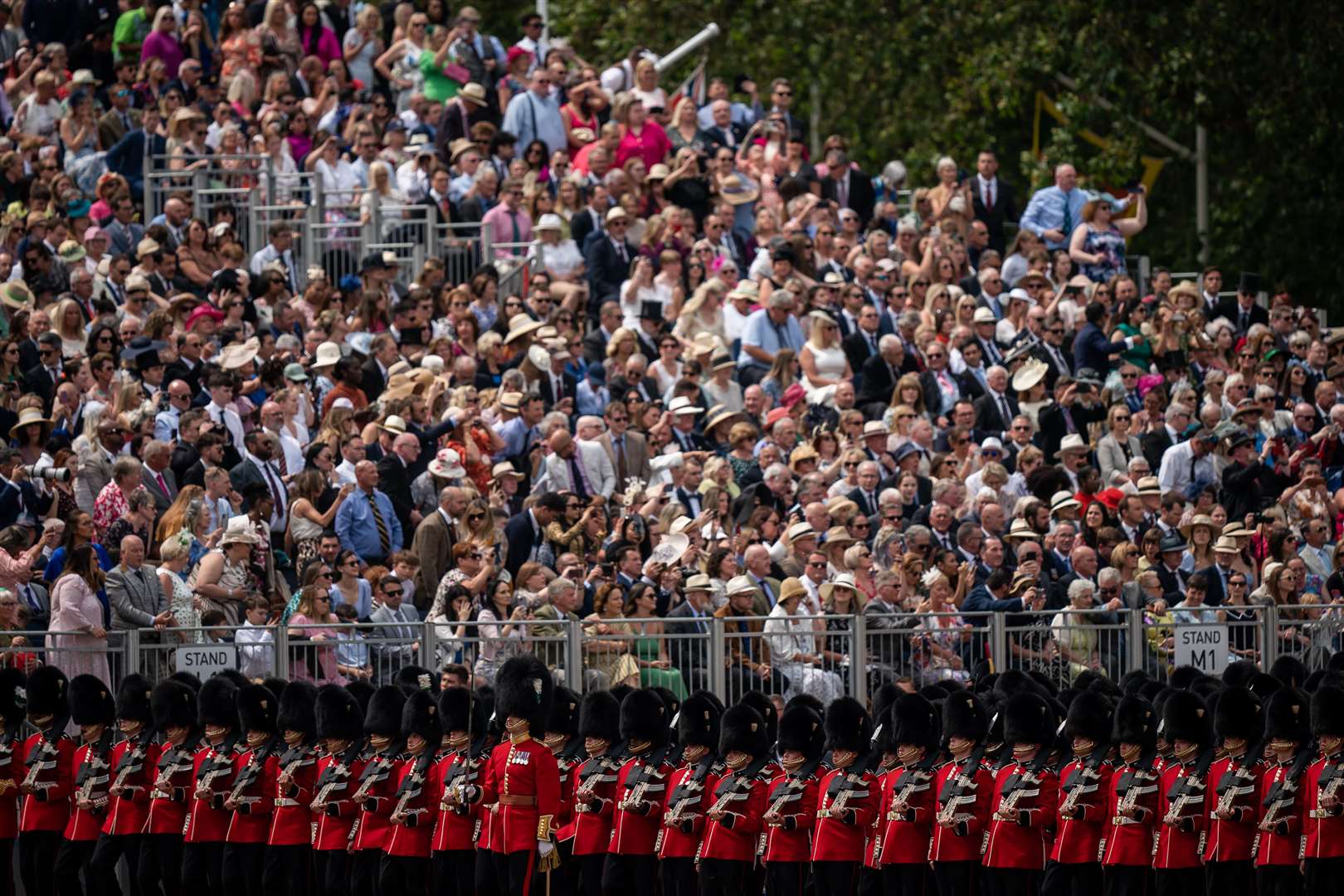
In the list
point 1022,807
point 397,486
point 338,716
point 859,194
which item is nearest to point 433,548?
point 397,486

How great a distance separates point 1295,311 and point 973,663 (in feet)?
30.6

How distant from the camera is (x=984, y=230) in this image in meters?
29.1

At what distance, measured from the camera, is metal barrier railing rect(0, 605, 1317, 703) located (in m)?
19.5

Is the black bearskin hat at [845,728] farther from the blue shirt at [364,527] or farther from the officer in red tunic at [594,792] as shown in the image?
the blue shirt at [364,527]

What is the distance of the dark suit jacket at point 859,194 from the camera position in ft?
99.0

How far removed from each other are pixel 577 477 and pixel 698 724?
17.2ft

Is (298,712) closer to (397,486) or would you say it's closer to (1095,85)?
(397,486)

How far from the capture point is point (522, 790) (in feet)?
58.9

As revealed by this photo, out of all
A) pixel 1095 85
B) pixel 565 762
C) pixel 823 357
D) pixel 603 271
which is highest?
pixel 1095 85

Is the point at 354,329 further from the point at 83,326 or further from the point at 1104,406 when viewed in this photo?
the point at 1104,406

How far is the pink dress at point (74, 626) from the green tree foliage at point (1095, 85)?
70.5 feet

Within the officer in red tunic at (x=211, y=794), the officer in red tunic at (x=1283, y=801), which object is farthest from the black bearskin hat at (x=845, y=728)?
the officer in red tunic at (x=211, y=794)

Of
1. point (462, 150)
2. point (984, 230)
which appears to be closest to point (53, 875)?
point (462, 150)

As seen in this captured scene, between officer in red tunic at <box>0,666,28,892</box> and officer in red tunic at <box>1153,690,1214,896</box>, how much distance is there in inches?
294
